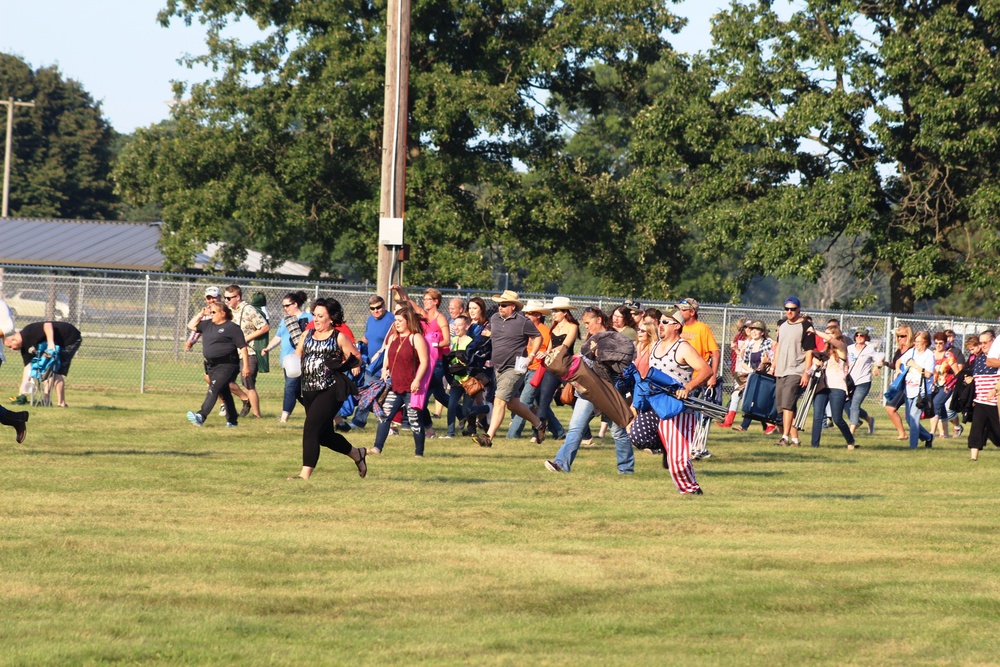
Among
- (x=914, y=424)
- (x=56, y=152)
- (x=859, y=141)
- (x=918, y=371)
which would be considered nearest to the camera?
(x=914, y=424)

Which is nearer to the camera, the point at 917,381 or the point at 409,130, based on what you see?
the point at 917,381

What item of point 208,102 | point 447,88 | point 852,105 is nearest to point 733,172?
point 852,105

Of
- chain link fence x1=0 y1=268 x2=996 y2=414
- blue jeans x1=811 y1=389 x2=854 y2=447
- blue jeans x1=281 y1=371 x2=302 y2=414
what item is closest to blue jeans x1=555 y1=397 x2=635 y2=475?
blue jeans x1=281 y1=371 x2=302 y2=414

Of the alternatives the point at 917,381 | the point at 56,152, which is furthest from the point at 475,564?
the point at 56,152

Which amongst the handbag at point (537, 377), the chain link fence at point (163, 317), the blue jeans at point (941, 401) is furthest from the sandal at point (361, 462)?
the chain link fence at point (163, 317)

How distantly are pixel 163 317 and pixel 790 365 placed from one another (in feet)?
44.1

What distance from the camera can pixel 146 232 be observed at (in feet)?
173

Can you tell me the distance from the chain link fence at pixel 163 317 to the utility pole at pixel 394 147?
209 inches

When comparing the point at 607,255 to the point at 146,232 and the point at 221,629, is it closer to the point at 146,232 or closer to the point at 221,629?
the point at 146,232

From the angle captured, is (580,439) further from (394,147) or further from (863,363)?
(863,363)

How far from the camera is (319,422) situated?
12156mm

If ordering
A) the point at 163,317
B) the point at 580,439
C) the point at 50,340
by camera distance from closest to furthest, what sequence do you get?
1. the point at 580,439
2. the point at 50,340
3. the point at 163,317

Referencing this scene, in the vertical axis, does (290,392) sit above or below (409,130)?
below

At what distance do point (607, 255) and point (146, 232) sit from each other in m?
21.6
